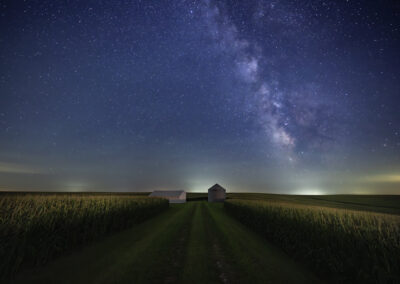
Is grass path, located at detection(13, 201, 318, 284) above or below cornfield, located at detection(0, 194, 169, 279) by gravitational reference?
below

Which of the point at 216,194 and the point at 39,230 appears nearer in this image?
the point at 39,230

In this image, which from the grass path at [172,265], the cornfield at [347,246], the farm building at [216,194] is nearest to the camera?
the cornfield at [347,246]

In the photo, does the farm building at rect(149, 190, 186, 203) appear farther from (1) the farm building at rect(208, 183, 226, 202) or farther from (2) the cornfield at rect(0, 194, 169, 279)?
(2) the cornfield at rect(0, 194, 169, 279)

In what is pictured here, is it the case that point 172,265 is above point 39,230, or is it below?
below

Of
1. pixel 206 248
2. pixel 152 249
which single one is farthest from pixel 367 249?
pixel 152 249

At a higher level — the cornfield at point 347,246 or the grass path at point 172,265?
the cornfield at point 347,246

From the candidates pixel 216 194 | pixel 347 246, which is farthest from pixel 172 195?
pixel 347 246

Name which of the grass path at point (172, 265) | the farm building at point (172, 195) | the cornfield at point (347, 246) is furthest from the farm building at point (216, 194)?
the cornfield at point (347, 246)

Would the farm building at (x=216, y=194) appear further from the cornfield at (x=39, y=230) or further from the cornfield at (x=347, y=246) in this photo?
the cornfield at (x=347, y=246)

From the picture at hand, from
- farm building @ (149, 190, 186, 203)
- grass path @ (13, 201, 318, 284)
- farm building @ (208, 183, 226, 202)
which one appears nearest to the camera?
grass path @ (13, 201, 318, 284)

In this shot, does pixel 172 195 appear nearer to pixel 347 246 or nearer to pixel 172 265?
pixel 172 265

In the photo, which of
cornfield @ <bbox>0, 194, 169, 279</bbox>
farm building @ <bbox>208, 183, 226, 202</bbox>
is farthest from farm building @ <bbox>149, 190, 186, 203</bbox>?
cornfield @ <bbox>0, 194, 169, 279</bbox>

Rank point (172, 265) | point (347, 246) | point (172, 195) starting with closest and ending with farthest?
point (347, 246) → point (172, 265) → point (172, 195)

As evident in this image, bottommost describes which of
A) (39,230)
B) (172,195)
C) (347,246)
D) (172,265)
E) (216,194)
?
(172,195)
